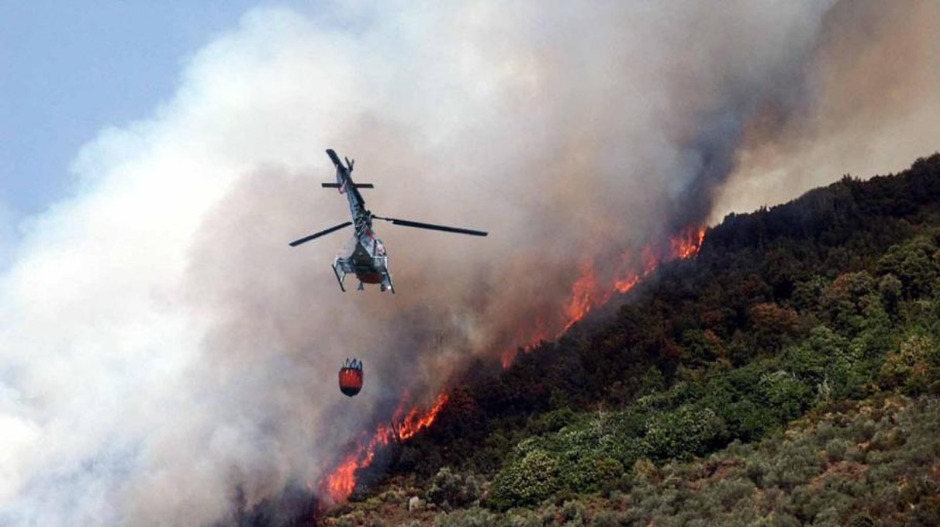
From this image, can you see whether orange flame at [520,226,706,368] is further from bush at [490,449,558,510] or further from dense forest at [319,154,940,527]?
bush at [490,449,558,510]

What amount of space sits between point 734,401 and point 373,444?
23.9 m

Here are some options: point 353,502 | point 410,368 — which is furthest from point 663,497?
point 410,368

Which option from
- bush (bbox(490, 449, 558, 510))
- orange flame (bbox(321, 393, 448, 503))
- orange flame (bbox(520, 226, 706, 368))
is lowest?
bush (bbox(490, 449, 558, 510))

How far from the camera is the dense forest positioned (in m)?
Result: 43.0

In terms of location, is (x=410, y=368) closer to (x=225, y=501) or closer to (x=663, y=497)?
(x=225, y=501)

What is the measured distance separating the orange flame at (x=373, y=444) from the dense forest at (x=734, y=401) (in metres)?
1.24

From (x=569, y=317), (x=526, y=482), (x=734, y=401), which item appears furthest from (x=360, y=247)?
(x=569, y=317)

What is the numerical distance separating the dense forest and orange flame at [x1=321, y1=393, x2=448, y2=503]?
1240 mm

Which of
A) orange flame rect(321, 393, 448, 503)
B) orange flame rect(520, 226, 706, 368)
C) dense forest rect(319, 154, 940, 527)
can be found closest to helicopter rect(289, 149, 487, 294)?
dense forest rect(319, 154, 940, 527)

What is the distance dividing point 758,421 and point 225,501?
3115cm

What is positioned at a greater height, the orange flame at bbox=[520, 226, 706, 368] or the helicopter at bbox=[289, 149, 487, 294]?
the orange flame at bbox=[520, 226, 706, 368]

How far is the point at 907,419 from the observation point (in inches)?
1764

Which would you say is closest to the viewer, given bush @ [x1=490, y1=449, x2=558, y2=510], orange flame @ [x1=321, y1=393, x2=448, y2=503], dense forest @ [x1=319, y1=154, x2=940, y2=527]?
dense forest @ [x1=319, y1=154, x2=940, y2=527]

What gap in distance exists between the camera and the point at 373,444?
68.0 meters
